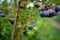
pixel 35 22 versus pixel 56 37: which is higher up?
pixel 56 37

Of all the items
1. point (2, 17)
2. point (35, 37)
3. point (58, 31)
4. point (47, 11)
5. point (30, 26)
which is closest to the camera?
point (58, 31)

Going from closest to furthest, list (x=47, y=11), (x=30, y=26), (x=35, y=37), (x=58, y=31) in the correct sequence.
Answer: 1. (x=58, y=31)
2. (x=47, y=11)
3. (x=30, y=26)
4. (x=35, y=37)

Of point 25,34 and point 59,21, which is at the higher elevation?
point 59,21

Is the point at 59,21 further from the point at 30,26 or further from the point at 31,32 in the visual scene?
the point at 31,32

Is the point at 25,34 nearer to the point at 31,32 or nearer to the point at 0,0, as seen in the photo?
the point at 31,32

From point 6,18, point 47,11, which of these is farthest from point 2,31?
point 47,11

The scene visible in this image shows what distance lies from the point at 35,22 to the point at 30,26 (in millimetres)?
60

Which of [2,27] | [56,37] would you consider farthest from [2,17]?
[56,37]

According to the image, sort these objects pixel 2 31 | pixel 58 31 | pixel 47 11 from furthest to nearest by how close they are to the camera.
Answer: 1. pixel 2 31
2. pixel 47 11
3. pixel 58 31

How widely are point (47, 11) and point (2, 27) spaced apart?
72cm

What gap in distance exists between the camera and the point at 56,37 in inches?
13.1

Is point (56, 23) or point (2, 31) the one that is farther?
point (2, 31)

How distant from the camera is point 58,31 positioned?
0.32 m

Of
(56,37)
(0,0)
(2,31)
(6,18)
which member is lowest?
(2,31)
